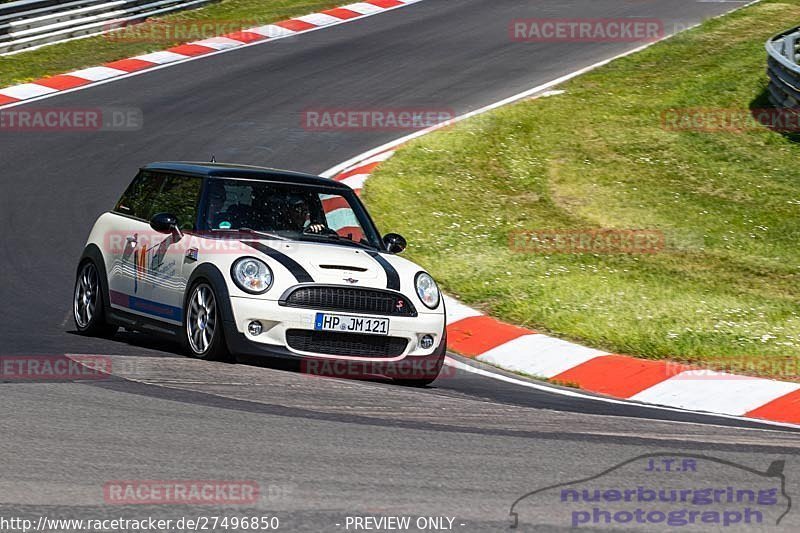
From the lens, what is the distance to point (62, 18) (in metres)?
23.0

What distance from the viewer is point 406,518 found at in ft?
16.3

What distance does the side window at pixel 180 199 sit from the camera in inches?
379

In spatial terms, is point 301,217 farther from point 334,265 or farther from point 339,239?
point 334,265

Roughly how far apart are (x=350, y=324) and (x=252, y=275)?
2.44ft

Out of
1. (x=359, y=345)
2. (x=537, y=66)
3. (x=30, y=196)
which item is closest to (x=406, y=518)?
(x=359, y=345)

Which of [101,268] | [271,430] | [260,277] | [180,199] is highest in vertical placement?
[180,199]

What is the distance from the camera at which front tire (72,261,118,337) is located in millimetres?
10133

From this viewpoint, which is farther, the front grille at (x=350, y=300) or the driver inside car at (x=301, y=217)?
the driver inside car at (x=301, y=217)

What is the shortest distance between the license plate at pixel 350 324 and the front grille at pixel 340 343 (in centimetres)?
3

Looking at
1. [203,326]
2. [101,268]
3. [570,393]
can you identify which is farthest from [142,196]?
[570,393]

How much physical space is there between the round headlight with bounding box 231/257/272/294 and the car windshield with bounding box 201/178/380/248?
0.72 metres

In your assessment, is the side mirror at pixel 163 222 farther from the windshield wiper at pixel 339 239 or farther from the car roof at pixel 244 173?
the windshield wiper at pixel 339 239

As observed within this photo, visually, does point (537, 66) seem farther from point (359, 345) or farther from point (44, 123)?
point (359, 345)

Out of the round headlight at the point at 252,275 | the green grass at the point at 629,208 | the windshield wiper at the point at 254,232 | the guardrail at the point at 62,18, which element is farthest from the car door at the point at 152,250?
the guardrail at the point at 62,18
